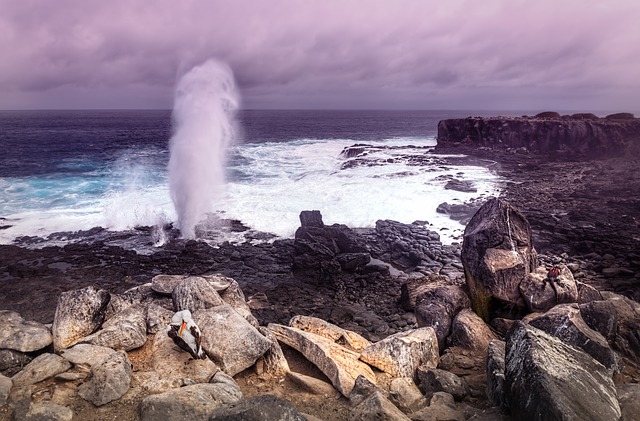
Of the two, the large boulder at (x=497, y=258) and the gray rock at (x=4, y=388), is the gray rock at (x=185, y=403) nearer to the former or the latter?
the gray rock at (x=4, y=388)

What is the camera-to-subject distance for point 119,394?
19.2ft

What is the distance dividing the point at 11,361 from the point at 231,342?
3.83 m

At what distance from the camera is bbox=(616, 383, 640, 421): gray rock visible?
5.12 meters

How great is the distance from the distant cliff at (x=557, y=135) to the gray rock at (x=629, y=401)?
4363 cm

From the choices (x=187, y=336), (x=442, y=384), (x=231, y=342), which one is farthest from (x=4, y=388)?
(x=442, y=384)

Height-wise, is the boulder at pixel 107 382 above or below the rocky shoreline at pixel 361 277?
above

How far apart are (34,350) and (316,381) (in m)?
5.29

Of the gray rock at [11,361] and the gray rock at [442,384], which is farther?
the gray rock at [11,361]

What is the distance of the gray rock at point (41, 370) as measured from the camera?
19.8 ft

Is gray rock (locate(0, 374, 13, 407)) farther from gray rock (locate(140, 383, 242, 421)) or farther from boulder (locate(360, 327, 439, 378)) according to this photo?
boulder (locate(360, 327, 439, 378))

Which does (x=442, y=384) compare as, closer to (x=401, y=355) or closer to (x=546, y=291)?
(x=401, y=355)

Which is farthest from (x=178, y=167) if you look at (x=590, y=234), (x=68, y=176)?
(x=590, y=234)

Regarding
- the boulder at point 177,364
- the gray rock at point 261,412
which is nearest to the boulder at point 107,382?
the boulder at point 177,364

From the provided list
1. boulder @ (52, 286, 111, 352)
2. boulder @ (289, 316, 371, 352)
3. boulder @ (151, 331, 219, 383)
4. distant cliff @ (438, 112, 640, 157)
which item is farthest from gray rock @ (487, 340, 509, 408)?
distant cliff @ (438, 112, 640, 157)
